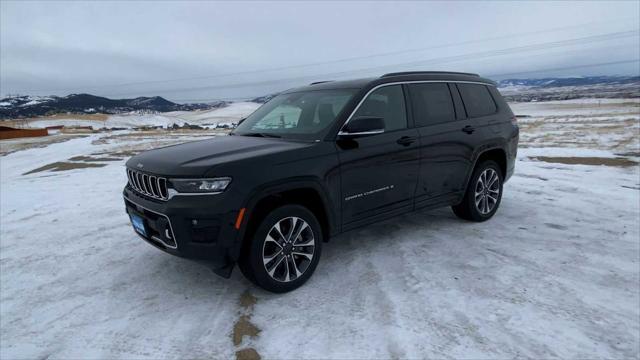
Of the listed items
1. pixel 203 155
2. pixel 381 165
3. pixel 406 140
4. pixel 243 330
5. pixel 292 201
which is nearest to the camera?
pixel 243 330

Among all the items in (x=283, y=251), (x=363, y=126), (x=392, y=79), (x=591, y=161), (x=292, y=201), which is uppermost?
(x=392, y=79)

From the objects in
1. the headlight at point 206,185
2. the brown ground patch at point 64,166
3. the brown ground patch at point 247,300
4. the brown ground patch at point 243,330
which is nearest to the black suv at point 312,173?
the headlight at point 206,185

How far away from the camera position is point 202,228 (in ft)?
10.4

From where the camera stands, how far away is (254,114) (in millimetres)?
5223

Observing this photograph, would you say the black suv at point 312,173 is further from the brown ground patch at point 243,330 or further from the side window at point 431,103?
the brown ground patch at point 243,330

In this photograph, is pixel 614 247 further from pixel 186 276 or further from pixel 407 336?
pixel 186 276

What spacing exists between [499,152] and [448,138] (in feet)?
4.39

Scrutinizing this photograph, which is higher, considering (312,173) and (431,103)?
(431,103)

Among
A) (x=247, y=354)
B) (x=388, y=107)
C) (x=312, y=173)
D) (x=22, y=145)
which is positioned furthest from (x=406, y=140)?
(x=22, y=145)

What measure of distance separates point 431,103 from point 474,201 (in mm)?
1509

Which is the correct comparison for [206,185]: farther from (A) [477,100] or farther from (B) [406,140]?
(A) [477,100]

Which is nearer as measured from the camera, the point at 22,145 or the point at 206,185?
the point at 206,185

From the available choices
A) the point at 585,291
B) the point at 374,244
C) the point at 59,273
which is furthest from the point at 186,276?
the point at 585,291

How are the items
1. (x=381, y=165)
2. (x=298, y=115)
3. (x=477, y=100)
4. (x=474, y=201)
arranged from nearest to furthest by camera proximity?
(x=381, y=165) → (x=298, y=115) → (x=474, y=201) → (x=477, y=100)
